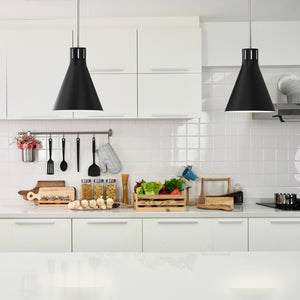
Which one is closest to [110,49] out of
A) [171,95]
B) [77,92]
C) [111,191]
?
[171,95]

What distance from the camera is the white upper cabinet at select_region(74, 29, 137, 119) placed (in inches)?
175

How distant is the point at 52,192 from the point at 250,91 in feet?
9.04

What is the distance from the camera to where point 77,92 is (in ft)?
7.84

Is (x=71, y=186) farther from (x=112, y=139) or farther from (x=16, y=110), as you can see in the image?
(x=16, y=110)

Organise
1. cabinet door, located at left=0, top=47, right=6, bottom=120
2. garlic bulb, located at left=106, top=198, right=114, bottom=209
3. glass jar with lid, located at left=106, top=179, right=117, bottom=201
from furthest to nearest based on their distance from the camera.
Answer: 1. glass jar with lid, located at left=106, top=179, right=117, bottom=201
2. cabinet door, located at left=0, top=47, right=6, bottom=120
3. garlic bulb, located at left=106, top=198, right=114, bottom=209

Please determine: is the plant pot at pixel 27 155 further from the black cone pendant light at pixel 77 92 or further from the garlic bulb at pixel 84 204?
the black cone pendant light at pixel 77 92

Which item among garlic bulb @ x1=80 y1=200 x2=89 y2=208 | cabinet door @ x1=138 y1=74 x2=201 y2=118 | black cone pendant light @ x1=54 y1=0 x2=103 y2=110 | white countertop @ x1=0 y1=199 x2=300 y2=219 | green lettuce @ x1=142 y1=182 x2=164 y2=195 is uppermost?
cabinet door @ x1=138 y1=74 x2=201 y2=118

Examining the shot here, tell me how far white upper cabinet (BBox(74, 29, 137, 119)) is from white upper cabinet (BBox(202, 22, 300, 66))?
2.55ft
